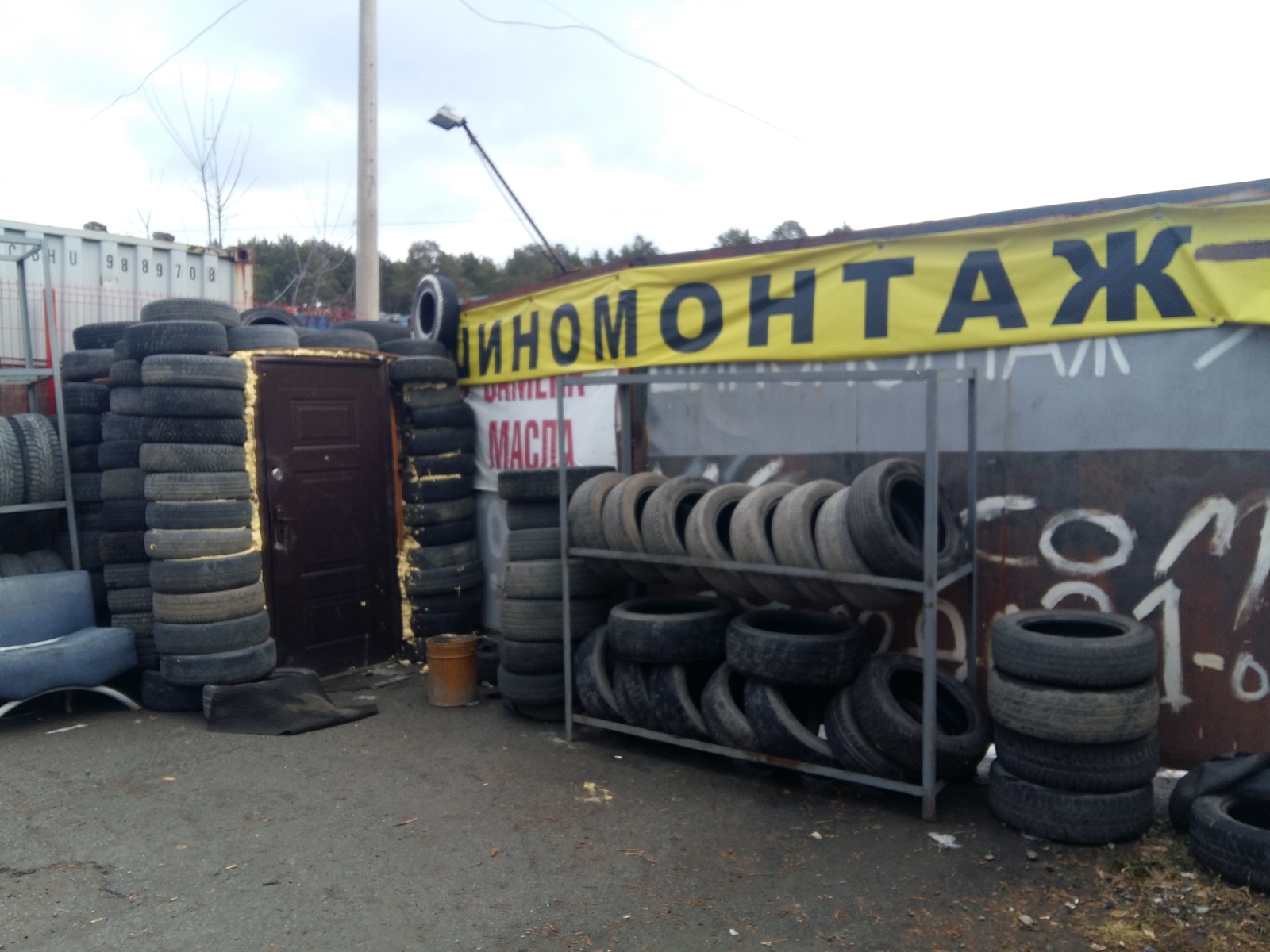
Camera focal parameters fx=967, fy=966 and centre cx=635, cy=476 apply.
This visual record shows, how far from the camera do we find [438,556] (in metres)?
7.44

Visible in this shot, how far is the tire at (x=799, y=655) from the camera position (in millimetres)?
4648

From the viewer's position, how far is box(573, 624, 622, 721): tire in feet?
17.8

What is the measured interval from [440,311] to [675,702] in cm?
426

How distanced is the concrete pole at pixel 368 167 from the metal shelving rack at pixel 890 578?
471cm

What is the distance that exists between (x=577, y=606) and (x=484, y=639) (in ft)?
4.83

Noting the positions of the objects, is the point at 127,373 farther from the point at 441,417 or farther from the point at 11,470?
the point at 441,417

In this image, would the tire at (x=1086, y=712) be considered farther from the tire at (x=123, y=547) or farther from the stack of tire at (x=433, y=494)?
the tire at (x=123, y=547)

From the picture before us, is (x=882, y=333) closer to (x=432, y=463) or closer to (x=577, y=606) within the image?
(x=577, y=606)

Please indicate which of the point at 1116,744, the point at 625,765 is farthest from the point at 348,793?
the point at 1116,744

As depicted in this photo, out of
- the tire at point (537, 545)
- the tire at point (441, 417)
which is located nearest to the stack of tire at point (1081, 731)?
the tire at point (537, 545)

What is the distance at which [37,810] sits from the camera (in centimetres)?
467

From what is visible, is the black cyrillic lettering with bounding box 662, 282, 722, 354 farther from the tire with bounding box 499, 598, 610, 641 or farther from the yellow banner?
the tire with bounding box 499, 598, 610, 641

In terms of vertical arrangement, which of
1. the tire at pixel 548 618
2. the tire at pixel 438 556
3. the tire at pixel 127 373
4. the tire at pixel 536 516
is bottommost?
the tire at pixel 548 618

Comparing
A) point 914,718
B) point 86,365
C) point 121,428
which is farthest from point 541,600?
point 86,365
